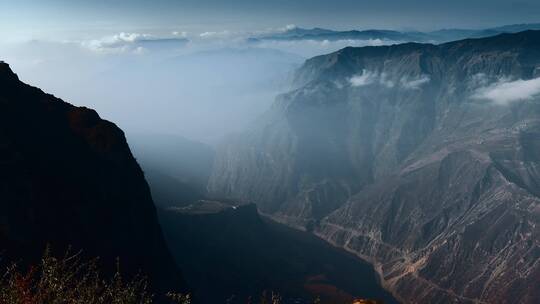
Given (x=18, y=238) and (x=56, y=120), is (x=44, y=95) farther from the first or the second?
(x=18, y=238)

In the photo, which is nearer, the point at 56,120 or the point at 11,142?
the point at 11,142

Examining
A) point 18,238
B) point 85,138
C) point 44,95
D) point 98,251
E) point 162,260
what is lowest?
point 162,260

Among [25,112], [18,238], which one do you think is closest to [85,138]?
[25,112]

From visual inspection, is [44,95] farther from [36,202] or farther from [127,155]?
[36,202]

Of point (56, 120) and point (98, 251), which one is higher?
point (56, 120)

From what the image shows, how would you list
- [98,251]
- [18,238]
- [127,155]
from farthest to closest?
[127,155], [98,251], [18,238]

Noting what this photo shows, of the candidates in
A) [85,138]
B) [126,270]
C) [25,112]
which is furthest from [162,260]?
[25,112]

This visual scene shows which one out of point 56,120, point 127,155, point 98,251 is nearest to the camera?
point 98,251
